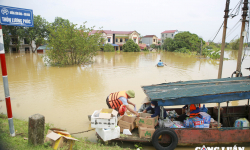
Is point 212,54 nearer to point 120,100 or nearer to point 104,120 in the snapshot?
point 120,100

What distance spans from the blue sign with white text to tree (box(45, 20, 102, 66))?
15.0 metres

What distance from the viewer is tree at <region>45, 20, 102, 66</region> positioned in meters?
18.9

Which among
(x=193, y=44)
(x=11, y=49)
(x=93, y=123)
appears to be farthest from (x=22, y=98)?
(x=193, y=44)

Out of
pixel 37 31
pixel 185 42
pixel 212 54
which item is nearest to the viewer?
pixel 212 54

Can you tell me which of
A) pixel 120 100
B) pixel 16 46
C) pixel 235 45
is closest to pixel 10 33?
pixel 16 46

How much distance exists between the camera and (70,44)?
19.2 meters

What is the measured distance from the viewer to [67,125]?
22.6ft

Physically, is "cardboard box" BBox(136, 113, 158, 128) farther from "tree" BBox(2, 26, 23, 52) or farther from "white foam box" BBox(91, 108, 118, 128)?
"tree" BBox(2, 26, 23, 52)

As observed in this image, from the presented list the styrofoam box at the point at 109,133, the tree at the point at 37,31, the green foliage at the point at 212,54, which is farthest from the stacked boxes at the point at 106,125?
the tree at the point at 37,31

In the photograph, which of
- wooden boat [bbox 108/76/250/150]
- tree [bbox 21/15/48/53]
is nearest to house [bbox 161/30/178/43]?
tree [bbox 21/15/48/53]

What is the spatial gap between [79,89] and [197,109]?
8.25 metres

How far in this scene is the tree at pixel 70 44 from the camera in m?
18.9

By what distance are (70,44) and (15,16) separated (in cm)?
1570

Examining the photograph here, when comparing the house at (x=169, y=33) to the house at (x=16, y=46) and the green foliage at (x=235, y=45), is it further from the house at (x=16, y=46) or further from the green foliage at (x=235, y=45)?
the house at (x=16, y=46)
